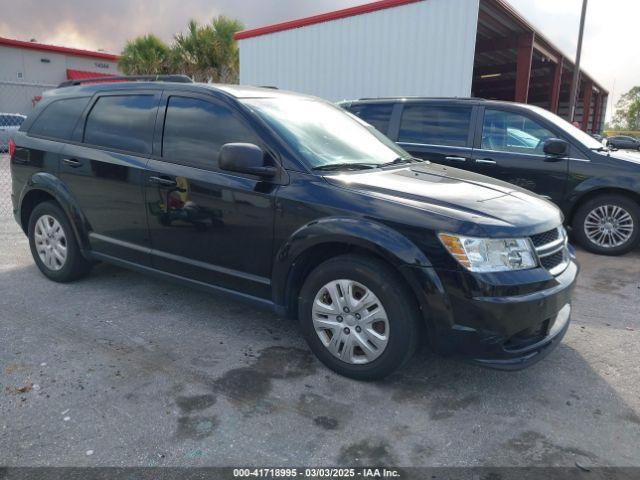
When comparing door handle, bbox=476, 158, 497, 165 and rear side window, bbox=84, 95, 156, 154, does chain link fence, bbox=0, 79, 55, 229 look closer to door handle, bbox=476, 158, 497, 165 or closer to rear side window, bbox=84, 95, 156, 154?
rear side window, bbox=84, 95, 156, 154

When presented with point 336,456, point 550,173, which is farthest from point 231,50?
point 336,456

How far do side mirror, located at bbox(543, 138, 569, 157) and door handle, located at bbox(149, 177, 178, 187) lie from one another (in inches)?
177

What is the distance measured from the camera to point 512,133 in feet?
20.9

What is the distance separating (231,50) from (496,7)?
1658 cm

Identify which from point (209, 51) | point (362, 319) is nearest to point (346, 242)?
point (362, 319)

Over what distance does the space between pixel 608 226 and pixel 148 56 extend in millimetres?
25478

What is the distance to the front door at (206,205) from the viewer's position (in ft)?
10.9

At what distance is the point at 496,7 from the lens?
11695mm

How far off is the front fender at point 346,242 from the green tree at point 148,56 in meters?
25.9

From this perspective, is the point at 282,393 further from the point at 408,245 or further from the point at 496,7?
the point at 496,7

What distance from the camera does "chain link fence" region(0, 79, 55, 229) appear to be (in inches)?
335

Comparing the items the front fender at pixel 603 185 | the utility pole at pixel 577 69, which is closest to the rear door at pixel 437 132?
the front fender at pixel 603 185

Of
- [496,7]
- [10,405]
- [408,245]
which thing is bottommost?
[10,405]

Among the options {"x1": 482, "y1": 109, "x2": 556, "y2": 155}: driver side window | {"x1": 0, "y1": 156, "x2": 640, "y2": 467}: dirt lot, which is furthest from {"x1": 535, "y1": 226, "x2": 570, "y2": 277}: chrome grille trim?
{"x1": 482, "y1": 109, "x2": 556, "y2": 155}: driver side window
